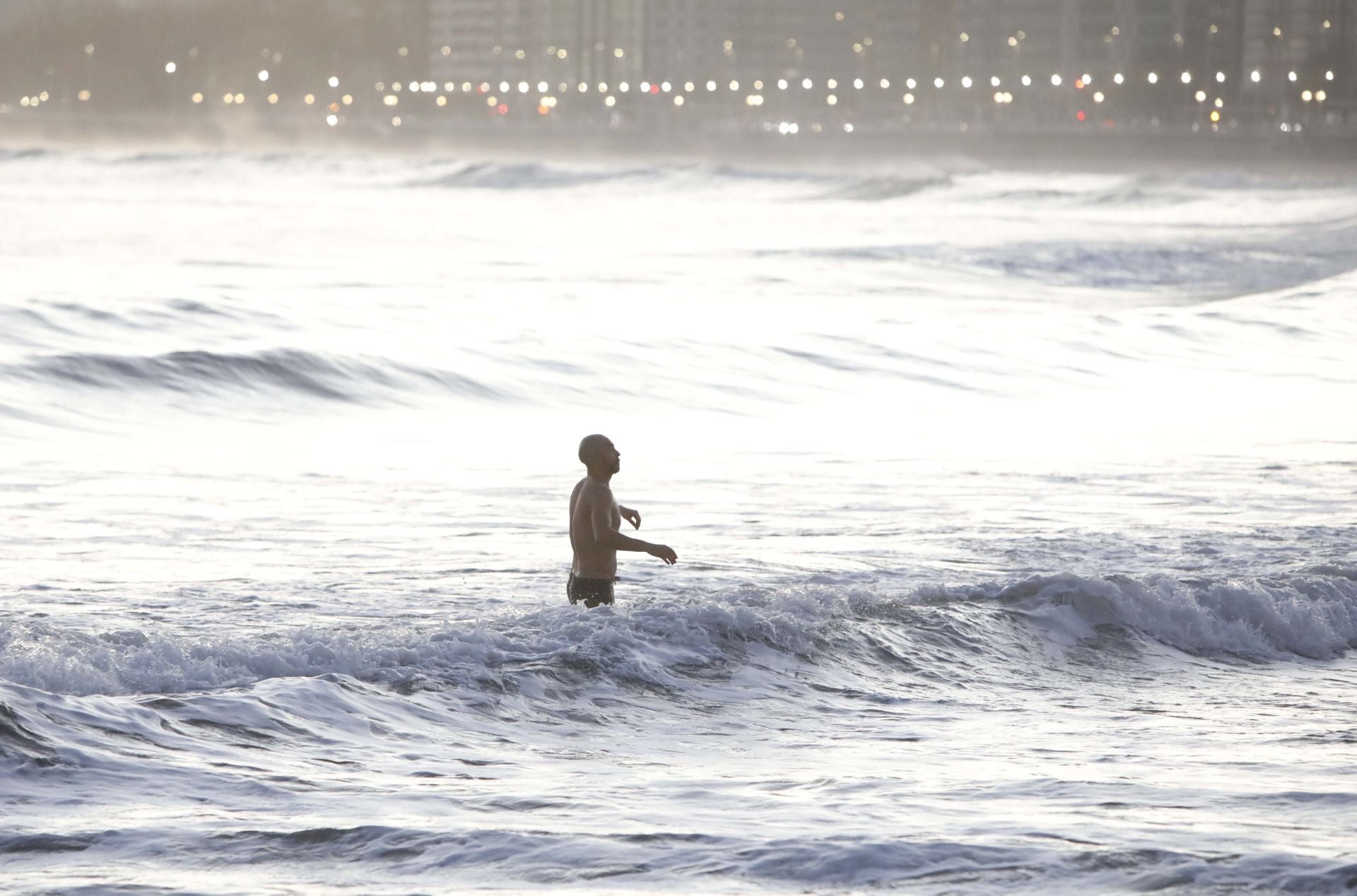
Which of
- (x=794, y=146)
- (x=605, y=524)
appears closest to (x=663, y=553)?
(x=605, y=524)

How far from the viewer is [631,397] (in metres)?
21.8

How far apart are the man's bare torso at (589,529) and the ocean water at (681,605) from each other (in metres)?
0.29

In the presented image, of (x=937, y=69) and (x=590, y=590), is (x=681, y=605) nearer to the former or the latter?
(x=590, y=590)

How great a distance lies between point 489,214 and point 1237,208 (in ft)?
99.4

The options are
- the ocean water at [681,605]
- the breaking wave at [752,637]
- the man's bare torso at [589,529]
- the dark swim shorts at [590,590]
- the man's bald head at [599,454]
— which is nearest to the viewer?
the ocean water at [681,605]

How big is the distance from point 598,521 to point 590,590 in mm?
582

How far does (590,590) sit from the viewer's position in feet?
30.6

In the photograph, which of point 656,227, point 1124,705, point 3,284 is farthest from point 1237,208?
point 1124,705

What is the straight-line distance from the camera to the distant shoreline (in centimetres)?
9531

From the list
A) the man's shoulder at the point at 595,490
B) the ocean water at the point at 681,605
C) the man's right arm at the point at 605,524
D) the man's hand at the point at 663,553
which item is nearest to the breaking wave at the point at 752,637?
the ocean water at the point at 681,605

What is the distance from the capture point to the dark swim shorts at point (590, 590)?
9289mm

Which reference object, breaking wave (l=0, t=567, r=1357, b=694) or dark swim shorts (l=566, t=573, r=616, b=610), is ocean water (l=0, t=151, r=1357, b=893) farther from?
dark swim shorts (l=566, t=573, r=616, b=610)

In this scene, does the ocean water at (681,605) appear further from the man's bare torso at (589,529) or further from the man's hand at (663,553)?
the man's hand at (663,553)

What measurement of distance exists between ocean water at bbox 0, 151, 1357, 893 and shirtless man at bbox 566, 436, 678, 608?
31 cm
